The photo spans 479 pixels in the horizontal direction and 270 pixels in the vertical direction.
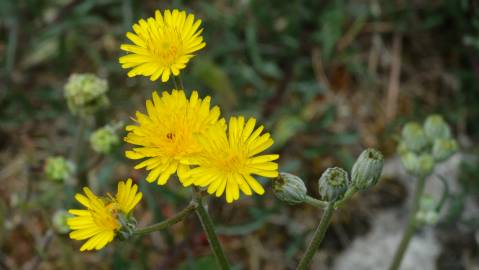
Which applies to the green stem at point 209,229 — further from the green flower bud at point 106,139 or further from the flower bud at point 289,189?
the green flower bud at point 106,139

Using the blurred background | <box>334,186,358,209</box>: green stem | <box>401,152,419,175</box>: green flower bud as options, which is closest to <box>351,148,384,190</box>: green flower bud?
<box>334,186,358,209</box>: green stem

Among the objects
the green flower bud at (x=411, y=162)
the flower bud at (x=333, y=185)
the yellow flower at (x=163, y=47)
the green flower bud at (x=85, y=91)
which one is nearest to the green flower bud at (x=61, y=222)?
the green flower bud at (x=85, y=91)

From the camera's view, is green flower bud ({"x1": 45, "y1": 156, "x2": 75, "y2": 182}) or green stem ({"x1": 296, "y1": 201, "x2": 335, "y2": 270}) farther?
green flower bud ({"x1": 45, "y1": 156, "x2": 75, "y2": 182})

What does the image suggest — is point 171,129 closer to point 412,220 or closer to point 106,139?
point 106,139

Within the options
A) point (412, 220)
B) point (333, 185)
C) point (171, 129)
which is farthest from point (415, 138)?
point (171, 129)

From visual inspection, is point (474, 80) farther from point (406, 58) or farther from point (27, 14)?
point (27, 14)

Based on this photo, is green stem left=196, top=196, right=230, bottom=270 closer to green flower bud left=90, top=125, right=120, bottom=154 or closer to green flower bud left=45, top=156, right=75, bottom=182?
green flower bud left=90, top=125, right=120, bottom=154
